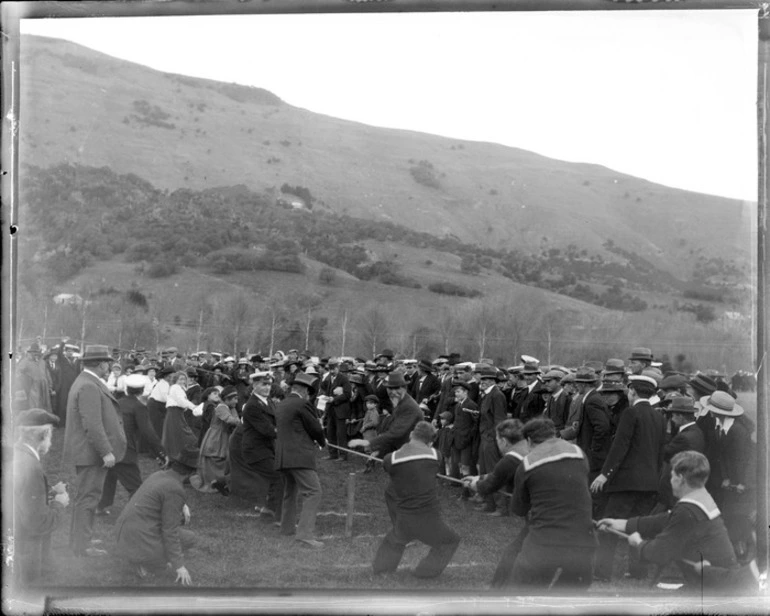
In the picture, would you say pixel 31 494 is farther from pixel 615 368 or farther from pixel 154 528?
pixel 615 368

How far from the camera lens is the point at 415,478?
8438 mm

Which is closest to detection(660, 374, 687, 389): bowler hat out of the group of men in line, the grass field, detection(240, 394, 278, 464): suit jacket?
the group of men in line

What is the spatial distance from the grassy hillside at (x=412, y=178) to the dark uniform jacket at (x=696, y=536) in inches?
1172

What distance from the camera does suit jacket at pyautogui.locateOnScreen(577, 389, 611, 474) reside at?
32.6 ft

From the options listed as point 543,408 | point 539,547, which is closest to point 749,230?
point 539,547

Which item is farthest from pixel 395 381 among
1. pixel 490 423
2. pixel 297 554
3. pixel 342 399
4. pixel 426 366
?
pixel 342 399

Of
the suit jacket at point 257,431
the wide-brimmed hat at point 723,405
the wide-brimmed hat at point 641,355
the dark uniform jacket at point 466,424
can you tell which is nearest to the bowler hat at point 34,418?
the suit jacket at point 257,431

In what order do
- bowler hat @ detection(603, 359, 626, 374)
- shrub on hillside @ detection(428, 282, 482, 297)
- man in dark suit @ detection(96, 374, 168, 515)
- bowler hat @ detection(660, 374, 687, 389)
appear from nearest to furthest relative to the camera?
man in dark suit @ detection(96, 374, 168, 515) < bowler hat @ detection(660, 374, 687, 389) < bowler hat @ detection(603, 359, 626, 374) < shrub on hillside @ detection(428, 282, 482, 297)

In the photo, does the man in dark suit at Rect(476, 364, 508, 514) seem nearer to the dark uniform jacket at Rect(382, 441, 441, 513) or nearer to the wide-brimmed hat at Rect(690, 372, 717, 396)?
the wide-brimmed hat at Rect(690, 372, 717, 396)

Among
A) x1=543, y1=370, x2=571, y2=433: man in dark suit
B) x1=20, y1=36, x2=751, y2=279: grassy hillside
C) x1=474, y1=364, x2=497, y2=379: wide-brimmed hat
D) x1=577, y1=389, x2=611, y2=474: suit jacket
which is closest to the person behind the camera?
x1=577, y1=389, x2=611, y2=474: suit jacket

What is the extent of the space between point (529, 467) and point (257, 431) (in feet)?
20.0

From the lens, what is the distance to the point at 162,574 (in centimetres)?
792

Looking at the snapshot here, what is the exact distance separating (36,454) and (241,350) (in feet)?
74.6

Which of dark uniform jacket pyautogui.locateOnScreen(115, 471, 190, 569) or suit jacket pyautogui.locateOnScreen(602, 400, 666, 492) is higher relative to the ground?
suit jacket pyautogui.locateOnScreen(602, 400, 666, 492)
